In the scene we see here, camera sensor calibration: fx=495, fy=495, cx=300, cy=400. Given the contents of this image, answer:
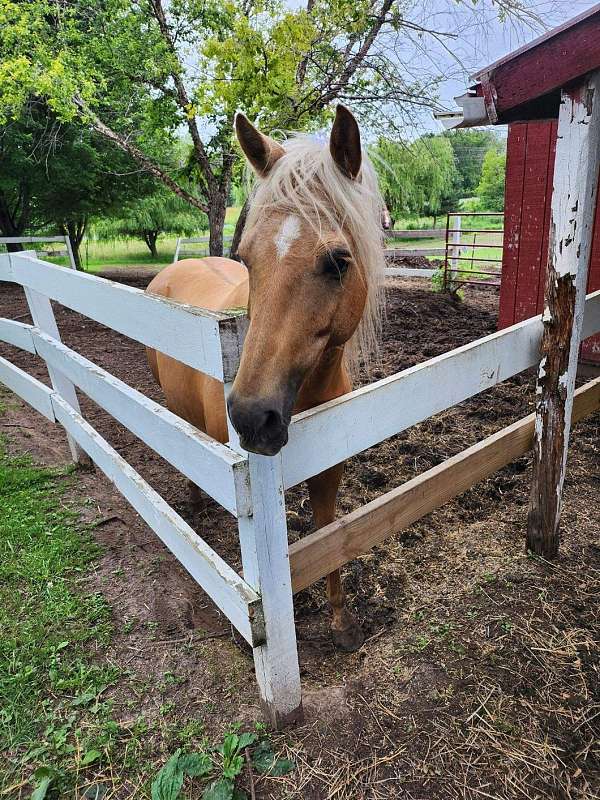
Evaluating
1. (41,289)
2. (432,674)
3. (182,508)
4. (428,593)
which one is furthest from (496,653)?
(41,289)

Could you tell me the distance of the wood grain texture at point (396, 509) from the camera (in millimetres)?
1675

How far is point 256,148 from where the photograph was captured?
167 cm

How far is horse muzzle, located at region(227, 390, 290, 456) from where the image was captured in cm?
116

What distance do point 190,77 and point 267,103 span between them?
3346 millimetres

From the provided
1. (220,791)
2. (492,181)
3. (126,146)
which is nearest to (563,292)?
(220,791)

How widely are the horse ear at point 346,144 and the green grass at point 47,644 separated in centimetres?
199

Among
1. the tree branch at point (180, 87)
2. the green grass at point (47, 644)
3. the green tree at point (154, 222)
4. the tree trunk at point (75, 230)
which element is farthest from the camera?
the green tree at point (154, 222)

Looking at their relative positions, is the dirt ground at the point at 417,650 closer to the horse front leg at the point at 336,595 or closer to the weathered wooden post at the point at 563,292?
the horse front leg at the point at 336,595

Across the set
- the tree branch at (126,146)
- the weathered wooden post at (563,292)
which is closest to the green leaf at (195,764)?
the weathered wooden post at (563,292)

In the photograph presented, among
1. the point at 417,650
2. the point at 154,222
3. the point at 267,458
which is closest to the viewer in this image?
the point at 267,458

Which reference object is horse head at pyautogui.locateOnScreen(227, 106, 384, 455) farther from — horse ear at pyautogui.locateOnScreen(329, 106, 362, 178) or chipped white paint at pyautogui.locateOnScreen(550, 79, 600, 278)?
chipped white paint at pyautogui.locateOnScreen(550, 79, 600, 278)

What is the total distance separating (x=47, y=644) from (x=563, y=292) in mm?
2586

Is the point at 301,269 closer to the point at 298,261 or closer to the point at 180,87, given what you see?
the point at 298,261

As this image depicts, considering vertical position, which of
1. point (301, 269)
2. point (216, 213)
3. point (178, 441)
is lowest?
point (178, 441)
